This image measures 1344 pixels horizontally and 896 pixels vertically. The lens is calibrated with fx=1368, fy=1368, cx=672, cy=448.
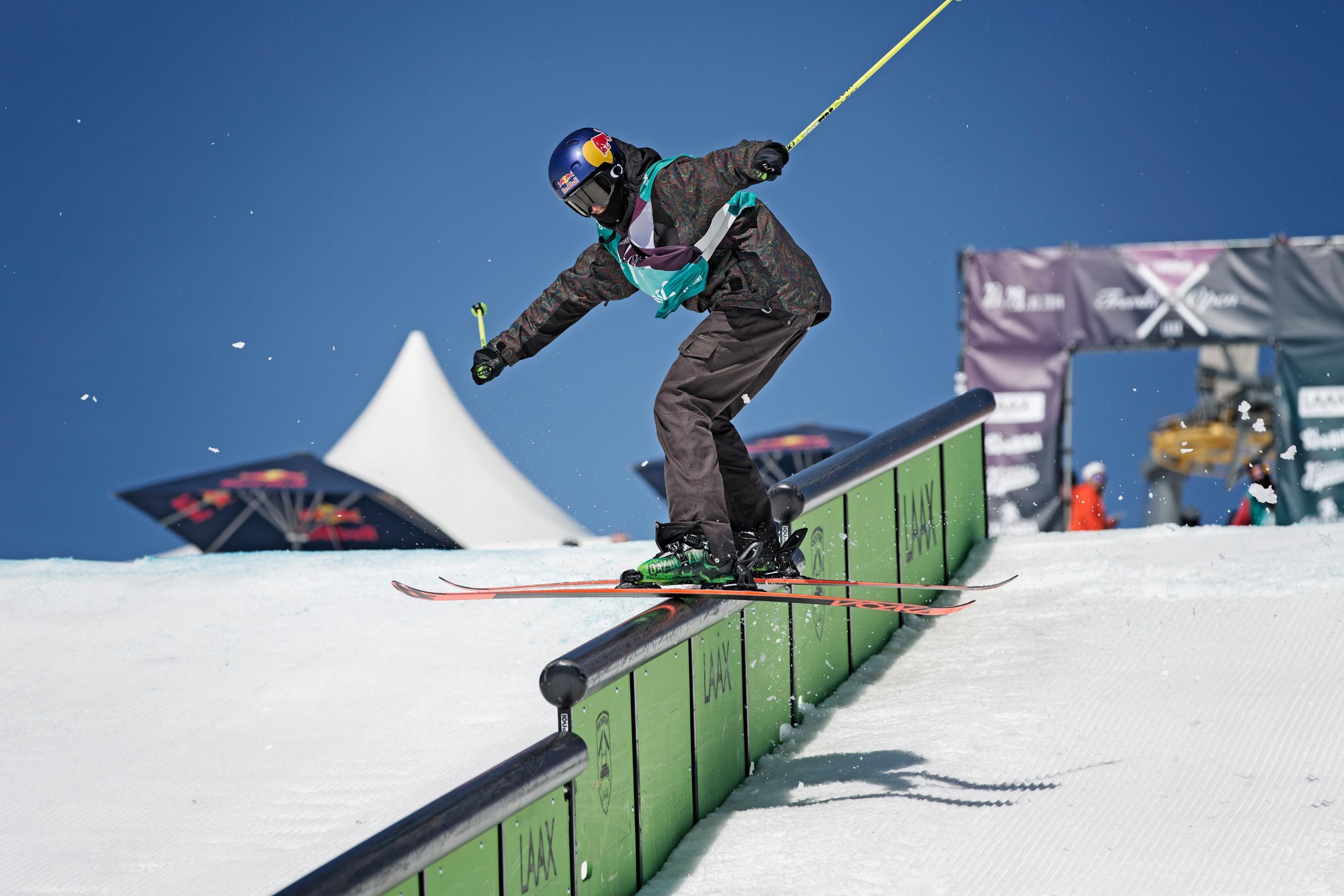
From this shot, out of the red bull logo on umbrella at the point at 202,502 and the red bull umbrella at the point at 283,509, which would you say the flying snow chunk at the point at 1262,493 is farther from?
the red bull logo on umbrella at the point at 202,502

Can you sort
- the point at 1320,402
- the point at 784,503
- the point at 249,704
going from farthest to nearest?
the point at 1320,402 < the point at 249,704 < the point at 784,503

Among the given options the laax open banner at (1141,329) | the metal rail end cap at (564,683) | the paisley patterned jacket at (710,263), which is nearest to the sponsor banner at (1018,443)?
the laax open banner at (1141,329)

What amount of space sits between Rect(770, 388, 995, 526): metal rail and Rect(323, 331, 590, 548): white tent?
8451 mm

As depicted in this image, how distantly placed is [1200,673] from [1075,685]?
0.38m

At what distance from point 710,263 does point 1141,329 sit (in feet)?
24.4

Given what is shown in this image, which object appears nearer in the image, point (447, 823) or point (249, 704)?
point (447, 823)

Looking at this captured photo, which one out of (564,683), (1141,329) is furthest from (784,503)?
(1141,329)

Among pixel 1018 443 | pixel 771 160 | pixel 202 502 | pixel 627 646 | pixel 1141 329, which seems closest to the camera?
pixel 627 646

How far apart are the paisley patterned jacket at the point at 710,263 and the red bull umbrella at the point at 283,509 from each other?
27.6ft

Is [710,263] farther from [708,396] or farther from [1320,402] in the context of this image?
[1320,402]

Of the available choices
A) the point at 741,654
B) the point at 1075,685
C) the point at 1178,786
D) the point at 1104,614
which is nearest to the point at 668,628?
the point at 741,654

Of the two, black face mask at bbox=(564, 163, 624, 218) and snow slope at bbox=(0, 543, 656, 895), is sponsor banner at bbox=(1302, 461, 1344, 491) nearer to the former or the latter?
snow slope at bbox=(0, 543, 656, 895)

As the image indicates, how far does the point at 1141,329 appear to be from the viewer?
33.4 feet

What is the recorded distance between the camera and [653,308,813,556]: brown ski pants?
3.60 meters
